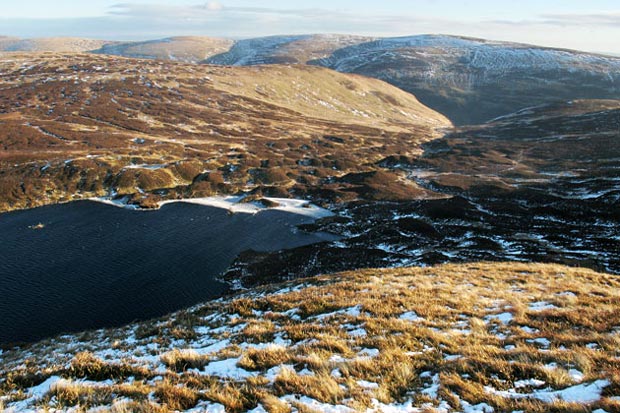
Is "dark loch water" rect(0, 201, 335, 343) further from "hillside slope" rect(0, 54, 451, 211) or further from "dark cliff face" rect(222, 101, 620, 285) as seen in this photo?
"hillside slope" rect(0, 54, 451, 211)

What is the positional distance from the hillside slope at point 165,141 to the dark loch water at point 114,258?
11.1 m

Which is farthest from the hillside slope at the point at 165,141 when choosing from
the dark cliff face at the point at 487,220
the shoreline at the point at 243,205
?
the dark cliff face at the point at 487,220

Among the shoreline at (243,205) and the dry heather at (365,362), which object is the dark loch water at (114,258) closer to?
the shoreline at (243,205)

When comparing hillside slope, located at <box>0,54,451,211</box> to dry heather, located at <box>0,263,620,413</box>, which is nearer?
dry heather, located at <box>0,263,620,413</box>

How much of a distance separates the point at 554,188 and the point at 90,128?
123645 millimetres

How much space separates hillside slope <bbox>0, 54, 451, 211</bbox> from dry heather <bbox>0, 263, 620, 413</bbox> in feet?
202

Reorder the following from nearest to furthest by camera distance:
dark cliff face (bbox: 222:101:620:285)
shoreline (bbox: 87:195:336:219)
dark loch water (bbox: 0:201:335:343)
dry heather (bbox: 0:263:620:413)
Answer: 1. dry heather (bbox: 0:263:620:413)
2. dark loch water (bbox: 0:201:335:343)
3. dark cliff face (bbox: 222:101:620:285)
4. shoreline (bbox: 87:195:336:219)

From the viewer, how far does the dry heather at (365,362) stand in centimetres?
751

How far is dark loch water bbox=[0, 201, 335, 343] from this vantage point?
36781 millimetres

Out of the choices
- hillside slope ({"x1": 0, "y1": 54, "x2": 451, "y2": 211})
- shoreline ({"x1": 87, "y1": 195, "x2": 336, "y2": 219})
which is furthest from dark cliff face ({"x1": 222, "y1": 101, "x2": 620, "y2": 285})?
hillside slope ({"x1": 0, "y1": 54, "x2": 451, "y2": 211})

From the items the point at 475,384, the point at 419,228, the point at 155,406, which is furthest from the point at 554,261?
the point at 155,406

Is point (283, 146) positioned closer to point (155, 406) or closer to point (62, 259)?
point (62, 259)

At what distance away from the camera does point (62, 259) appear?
48406 millimetres

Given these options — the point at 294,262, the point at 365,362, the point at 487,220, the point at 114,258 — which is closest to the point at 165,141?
the point at 114,258
